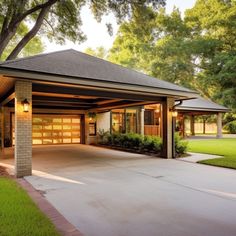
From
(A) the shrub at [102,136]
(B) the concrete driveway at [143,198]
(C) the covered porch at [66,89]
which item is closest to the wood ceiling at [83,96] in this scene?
(C) the covered porch at [66,89]

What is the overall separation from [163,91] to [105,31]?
8.10m

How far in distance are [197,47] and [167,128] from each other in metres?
17.3

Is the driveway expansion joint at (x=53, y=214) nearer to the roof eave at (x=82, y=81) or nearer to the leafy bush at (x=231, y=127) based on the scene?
the roof eave at (x=82, y=81)

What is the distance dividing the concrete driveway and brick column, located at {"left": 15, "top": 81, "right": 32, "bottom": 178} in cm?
47

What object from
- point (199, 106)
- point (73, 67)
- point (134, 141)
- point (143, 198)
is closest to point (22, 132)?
point (73, 67)

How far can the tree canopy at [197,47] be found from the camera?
78.2ft

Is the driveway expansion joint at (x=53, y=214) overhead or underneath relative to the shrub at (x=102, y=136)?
underneath

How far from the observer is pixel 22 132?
23.7 feet

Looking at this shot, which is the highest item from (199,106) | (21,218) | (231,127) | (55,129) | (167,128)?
(199,106)

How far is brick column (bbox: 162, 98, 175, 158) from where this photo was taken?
1092cm

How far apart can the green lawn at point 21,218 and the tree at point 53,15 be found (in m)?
10.5

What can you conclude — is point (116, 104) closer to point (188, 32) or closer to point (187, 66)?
point (187, 66)

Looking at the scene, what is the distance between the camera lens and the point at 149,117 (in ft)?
71.8

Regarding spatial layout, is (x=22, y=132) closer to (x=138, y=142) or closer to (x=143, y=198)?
(x=143, y=198)
